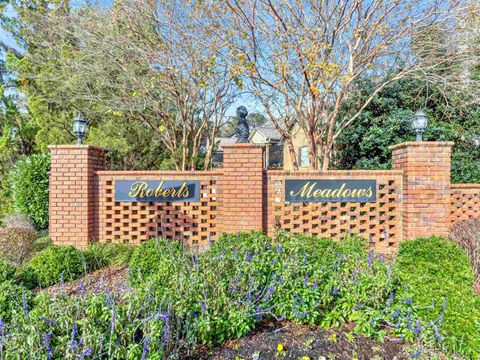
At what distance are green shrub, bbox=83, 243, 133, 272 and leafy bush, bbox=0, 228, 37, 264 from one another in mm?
975

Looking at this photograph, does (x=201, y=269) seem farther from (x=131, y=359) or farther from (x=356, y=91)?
(x=356, y=91)

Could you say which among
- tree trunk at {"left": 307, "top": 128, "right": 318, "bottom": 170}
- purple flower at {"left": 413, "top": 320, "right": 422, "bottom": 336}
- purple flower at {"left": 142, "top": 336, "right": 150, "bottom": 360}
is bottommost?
purple flower at {"left": 413, "top": 320, "right": 422, "bottom": 336}

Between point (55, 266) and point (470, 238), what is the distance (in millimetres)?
5969

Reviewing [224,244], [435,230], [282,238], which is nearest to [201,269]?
[224,244]

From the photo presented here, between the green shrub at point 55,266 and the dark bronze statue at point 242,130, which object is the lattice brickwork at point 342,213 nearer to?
the dark bronze statue at point 242,130

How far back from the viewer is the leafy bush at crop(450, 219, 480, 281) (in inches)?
165

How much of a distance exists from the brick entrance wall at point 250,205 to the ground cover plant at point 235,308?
2.00 m

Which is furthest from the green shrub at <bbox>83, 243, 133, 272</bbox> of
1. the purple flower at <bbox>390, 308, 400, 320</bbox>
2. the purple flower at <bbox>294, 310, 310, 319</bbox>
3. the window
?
the window

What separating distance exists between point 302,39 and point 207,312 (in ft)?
20.2

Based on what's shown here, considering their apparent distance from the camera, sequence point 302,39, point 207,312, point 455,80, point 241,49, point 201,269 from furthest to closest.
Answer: point 455,80
point 241,49
point 302,39
point 201,269
point 207,312

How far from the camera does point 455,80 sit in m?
8.02

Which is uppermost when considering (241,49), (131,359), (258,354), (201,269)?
(241,49)

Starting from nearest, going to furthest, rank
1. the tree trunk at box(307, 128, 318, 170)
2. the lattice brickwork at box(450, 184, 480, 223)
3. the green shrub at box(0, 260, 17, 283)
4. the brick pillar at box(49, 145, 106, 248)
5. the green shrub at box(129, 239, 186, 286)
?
Answer: the green shrub at box(129, 239, 186, 286) → the green shrub at box(0, 260, 17, 283) → the brick pillar at box(49, 145, 106, 248) → the lattice brickwork at box(450, 184, 480, 223) → the tree trunk at box(307, 128, 318, 170)

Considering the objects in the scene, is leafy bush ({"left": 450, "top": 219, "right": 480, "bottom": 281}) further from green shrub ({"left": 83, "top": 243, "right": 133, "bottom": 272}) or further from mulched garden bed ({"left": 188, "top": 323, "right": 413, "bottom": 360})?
green shrub ({"left": 83, "top": 243, "right": 133, "bottom": 272})
